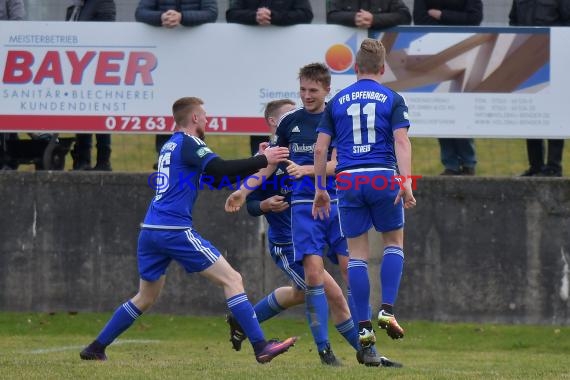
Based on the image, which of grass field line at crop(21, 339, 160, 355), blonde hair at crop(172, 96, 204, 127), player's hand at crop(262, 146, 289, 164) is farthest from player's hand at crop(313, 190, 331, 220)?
grass field line at crop(21, 339, 160, 355)

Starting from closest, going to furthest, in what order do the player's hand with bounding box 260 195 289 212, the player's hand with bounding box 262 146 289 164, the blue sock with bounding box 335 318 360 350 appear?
the player's hand with bounding box 262 146 289 164 < the blue sock with bounding box 335 318 360 350 < the player's hand with bounding box 260 195 289 212

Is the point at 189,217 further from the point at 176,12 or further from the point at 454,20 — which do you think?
the point at 454,20

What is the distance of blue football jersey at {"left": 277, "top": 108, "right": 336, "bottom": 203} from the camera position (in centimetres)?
973

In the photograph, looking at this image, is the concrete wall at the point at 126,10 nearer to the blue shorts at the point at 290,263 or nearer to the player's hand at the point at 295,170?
the blue shorts at the point at 290,263

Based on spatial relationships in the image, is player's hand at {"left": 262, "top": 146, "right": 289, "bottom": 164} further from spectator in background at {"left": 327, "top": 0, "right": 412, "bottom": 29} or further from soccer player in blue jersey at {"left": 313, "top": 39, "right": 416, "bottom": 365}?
spectator in background at {"left": 327, "top": 0, "right": 412, "bottom": 29}

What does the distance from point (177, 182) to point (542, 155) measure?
235 inches

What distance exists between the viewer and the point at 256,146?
45.1 ft

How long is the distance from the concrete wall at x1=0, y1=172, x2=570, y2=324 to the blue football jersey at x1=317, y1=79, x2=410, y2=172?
4.70m

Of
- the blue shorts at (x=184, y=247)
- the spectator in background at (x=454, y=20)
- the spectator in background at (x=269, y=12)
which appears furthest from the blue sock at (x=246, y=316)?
the spectator in background at (x=454, y=20)

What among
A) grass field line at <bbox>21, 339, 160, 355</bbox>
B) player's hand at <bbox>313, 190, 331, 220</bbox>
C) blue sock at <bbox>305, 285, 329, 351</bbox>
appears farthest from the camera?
grass field line at <bbox>21, 339, 160, 355</bbox>

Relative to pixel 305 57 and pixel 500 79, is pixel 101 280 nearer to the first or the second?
pixel 305 57

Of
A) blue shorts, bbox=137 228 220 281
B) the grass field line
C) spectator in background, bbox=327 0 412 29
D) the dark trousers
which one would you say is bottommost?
the grass field line

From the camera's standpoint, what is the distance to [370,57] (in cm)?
897

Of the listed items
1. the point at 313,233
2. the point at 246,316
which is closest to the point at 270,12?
the point at 313,233
